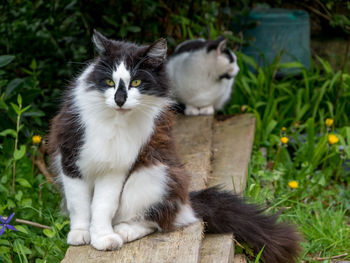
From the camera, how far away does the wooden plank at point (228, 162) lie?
Answer: 2725mm

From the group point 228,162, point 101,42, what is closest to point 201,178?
point 228,162

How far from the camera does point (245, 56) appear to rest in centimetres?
540

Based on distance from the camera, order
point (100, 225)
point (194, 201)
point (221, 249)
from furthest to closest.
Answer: point (194, 201) → point (221, 249) → point (100, 225)

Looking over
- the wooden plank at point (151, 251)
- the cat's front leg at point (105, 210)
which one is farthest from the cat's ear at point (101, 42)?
the wooden plank at point (151, 251)

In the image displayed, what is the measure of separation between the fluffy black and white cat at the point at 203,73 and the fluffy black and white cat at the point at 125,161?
7.29 ft

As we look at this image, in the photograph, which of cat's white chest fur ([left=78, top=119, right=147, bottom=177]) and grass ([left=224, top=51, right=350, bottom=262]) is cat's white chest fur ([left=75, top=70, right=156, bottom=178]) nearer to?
cat's white chest fur ([left=78, top=119, right=147, bottom=177])

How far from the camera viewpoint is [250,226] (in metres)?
2.84

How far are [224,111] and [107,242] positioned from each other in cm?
299

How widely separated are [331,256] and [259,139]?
1.69 m

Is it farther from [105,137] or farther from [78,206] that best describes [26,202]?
[105,137]

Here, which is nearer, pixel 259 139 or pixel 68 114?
pixel 68 114

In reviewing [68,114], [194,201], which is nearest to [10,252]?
[68,114]

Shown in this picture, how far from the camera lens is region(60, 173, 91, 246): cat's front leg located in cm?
261

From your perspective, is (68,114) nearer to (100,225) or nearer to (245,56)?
(100,225)
